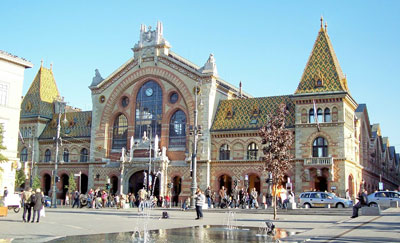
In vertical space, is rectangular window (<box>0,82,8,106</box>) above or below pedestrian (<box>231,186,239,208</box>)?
above

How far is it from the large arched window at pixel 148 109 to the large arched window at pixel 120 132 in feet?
6.09

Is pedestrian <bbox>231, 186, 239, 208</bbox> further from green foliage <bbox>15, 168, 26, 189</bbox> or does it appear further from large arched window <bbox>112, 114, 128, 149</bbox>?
green foliage <bbox>15, 168, 26, 189</bbox>

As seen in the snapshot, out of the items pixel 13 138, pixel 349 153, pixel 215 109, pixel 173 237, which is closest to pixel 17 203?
pixel 13 138

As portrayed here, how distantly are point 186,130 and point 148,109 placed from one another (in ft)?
19.4

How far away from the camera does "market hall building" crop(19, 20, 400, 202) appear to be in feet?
158

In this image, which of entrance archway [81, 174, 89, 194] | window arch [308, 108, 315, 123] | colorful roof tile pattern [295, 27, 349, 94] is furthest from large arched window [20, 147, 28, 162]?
window arch [308, 108, 315, 123]

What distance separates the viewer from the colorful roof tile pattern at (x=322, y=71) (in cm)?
4872

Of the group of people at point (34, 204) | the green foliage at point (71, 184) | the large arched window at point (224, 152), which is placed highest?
the large arched window at point (224, 152)

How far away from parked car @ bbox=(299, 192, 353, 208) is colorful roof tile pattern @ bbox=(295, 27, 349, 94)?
12.6 metres

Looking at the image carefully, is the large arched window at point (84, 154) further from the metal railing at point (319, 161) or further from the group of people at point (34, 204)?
the group of people at point (34, 204)

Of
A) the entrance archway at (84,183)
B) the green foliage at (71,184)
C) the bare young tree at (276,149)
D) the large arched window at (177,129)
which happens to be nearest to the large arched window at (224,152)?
the large arched window at (177,129)

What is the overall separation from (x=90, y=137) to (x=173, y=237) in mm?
45410

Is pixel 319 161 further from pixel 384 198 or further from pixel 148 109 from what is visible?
pixel 148 109

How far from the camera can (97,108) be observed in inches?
2376
